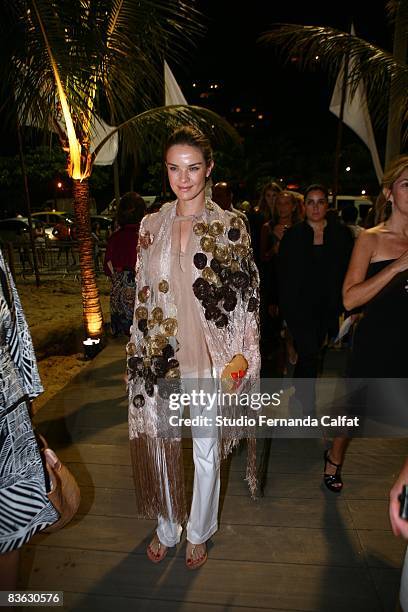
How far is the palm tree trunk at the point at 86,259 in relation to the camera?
5.39 meters

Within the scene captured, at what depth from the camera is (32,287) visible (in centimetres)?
1081

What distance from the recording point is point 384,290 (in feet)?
A: 8.05

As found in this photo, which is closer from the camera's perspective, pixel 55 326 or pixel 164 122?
pixel 164 122

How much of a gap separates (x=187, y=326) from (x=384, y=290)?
42.0 inches

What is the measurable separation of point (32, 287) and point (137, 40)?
7154 millimetres

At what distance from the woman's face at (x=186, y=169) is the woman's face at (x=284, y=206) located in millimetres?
3112

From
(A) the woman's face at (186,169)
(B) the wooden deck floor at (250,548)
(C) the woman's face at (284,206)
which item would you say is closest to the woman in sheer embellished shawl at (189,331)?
(A) the woman's face at (186,169)

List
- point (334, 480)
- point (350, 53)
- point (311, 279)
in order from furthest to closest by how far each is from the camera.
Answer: point (350, 53) → point (311, 279) → point (334, 480)

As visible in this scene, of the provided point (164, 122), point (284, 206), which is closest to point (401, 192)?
point (284, 206)

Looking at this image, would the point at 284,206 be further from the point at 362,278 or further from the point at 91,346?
the point at 91,346

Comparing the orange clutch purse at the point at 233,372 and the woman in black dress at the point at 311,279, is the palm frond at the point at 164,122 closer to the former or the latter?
the woman in black dress at the point at 311,279

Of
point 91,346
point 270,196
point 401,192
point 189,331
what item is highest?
point 401,192

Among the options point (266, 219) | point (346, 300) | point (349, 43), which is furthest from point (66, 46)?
point (346, 300)

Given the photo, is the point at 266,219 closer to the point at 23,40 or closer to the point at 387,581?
the point at 23,40
